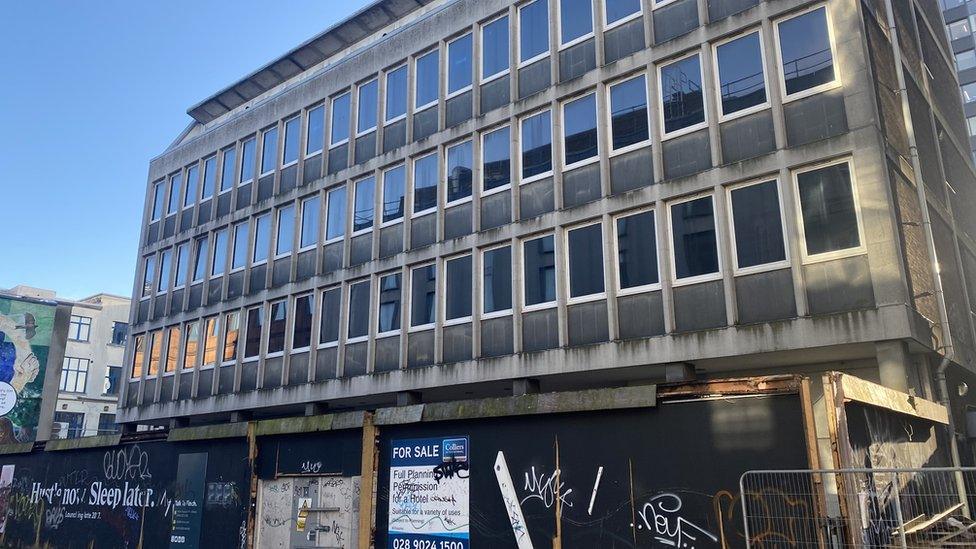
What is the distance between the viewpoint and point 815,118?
588 inches

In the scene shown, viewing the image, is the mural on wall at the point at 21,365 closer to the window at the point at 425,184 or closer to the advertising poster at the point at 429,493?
the window at the point at 425,184

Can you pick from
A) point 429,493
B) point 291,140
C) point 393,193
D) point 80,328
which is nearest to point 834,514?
point 429,493

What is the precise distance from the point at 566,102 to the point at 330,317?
979 centimetres

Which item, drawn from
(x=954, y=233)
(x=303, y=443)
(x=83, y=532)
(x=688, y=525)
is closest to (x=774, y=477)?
(x=688, y=525)

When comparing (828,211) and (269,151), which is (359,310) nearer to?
(269,151)

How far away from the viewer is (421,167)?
856 inches

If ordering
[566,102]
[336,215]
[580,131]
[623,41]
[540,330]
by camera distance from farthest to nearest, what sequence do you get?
[336,215], [566,102], [580,131], [623,41], [540,330]

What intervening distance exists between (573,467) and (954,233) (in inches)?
529

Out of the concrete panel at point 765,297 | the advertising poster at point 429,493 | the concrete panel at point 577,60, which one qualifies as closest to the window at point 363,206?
the concrete panel at point 577,60

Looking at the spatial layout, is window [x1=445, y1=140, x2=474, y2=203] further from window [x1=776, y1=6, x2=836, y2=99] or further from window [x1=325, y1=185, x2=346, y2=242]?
window [x1=776, y1=6, x2=836, y2=99]

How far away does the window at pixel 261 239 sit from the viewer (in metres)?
25.5

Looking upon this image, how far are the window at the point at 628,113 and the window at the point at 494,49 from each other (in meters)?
3.87

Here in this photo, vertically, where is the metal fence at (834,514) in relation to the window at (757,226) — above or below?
below

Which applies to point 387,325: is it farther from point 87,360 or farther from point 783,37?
point 87,360
